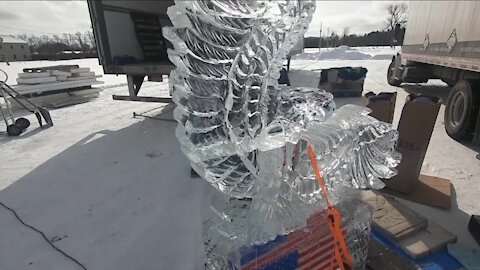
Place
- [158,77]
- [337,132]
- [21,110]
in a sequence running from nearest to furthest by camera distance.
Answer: [337,132], [158,77], [21,110]

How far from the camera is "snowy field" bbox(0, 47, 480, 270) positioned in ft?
6.46

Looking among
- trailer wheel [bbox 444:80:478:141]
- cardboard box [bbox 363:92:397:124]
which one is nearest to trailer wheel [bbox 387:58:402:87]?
trailer wheel [bbox 444:80:478:141]

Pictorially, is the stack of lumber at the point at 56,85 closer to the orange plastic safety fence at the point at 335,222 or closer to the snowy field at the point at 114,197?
the snowy field at the point at 114,197

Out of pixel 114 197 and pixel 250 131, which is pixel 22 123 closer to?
pixel 114 197

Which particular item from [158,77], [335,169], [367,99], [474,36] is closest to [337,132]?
[335,169]

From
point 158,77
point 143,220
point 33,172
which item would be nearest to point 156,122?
point 158,77

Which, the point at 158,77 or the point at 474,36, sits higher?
the point at 474,36

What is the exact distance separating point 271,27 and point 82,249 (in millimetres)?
1990

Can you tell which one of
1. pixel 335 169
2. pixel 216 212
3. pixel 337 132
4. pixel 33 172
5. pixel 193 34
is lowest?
pixel 33 172

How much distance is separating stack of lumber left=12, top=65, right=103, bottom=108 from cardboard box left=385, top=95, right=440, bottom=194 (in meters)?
7.12

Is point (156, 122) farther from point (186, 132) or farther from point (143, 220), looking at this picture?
point (186, 132)

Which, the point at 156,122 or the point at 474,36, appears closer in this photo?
the point at 474,36

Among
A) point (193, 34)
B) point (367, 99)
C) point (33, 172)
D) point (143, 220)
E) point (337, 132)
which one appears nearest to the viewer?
point (193, 34)

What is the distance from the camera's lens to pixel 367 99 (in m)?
2.49
